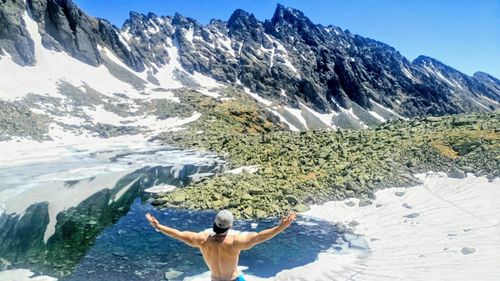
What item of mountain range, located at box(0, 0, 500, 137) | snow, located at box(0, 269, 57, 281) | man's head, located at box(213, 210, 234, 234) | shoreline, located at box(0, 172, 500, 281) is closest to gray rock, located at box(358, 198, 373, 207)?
shoreline, located at box(0, 172, 500, 281)

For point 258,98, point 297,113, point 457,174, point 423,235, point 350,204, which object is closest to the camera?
point 423,235

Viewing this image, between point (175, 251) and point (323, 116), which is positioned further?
Answer: point (323, 116)

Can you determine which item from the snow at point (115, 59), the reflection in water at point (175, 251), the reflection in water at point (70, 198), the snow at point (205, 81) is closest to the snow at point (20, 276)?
the reflection in water at point (70, 198)

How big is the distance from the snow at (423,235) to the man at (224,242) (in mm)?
9243

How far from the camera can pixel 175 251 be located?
18.3 m

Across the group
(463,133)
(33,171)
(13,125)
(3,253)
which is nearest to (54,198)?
(3,253)

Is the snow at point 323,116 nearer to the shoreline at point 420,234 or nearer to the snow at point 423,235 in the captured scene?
the shoreline at point 420,234

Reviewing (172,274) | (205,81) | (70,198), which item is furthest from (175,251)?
(205,81)

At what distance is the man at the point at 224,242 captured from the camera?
6.35m

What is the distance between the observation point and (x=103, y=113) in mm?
93625

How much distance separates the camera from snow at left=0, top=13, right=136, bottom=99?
92.7m

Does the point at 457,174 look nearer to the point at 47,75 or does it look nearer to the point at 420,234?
the point at 420,234

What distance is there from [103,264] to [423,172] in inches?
763

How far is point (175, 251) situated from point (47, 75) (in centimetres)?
10129
